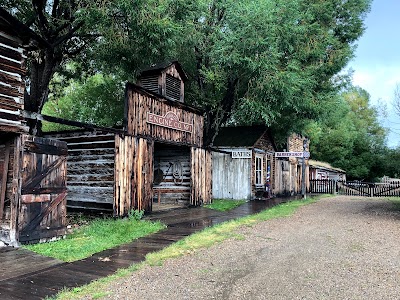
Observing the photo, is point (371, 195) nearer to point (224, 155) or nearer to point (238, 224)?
point (224, 155)

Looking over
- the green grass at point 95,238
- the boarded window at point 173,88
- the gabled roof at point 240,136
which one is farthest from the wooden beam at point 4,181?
the gabled roof at point 240,136

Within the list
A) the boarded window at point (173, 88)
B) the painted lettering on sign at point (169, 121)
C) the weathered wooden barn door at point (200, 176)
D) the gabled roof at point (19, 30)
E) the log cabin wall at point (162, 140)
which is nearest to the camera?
the gabled roof at point (19, 30)

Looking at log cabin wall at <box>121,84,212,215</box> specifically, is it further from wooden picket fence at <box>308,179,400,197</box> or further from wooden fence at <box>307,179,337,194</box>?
wooden picket fence at <box>308,179,400,197</box>

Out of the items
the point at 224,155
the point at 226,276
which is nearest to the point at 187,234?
the point at 226,276

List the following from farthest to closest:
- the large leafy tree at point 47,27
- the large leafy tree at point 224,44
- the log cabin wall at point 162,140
Result: the log cabin wall at point 162,140 < the large leafy tree at point 224,44 < the large leafy tree at point 47,27

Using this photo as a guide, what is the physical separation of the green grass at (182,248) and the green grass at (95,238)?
4.86 ft

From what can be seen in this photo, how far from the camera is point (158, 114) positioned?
550 inches

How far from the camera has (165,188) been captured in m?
17.5

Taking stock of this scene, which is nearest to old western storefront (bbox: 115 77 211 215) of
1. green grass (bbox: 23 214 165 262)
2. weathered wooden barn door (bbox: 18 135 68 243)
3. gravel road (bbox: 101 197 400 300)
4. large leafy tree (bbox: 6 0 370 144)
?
green grass (bbox: 23 214 165 262)

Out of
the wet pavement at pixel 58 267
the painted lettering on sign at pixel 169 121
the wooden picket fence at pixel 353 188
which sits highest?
the painted lettering on sign at pixel 169 121

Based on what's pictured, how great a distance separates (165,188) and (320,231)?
29.7 ft

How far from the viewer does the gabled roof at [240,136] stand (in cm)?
2113

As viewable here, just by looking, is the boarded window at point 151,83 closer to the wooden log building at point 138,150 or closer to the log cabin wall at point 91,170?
the wooden log building at point 138,150

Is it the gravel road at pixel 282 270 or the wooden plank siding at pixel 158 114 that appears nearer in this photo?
the gravel road at pixel 282 270
